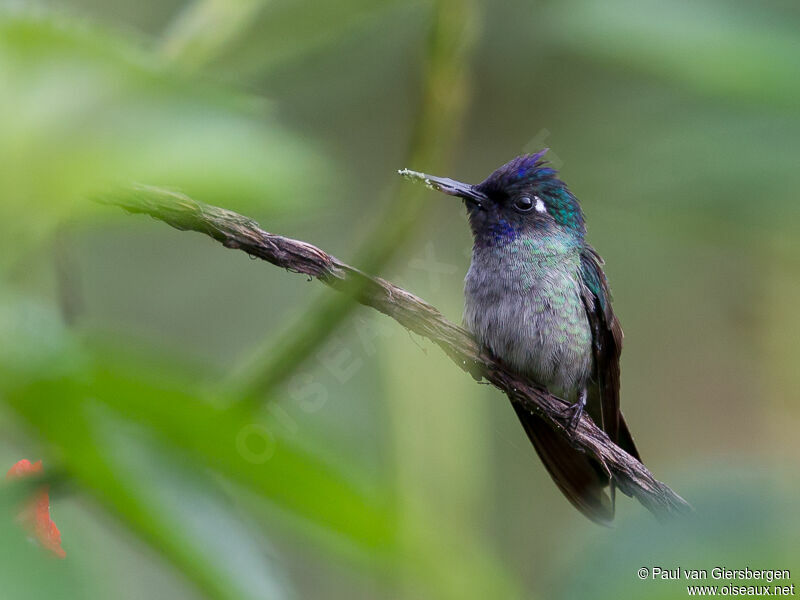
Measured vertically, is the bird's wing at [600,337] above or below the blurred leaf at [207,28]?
above

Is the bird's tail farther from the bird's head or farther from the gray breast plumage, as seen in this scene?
the bird's head

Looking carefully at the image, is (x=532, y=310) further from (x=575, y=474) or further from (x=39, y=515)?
(x=39, y=515)

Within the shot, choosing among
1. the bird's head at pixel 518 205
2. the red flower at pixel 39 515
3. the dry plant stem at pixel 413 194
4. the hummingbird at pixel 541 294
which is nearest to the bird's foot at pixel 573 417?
the hummingbird at pixel 541 294

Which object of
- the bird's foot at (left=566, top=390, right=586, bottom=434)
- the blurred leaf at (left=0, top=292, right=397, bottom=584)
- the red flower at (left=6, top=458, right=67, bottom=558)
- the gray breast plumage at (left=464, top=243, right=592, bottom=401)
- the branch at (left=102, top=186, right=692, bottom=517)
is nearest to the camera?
the blurred leaf at (left=0, top=292, right=397, bottom=584)

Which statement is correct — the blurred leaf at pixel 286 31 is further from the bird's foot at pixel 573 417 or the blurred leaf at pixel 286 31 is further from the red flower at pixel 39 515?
the bird's foot at pixel 573 417

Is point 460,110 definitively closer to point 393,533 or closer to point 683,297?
point 393,533

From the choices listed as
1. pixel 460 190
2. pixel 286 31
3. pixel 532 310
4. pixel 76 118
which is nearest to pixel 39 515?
pixel 76 118

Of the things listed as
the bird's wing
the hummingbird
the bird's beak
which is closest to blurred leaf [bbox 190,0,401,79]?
the bird's beak

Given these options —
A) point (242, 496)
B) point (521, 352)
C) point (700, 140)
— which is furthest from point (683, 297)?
point (242, 496)
